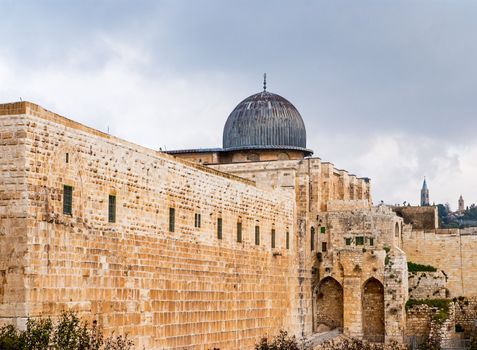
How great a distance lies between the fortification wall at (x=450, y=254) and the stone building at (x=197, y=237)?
3.11 ft

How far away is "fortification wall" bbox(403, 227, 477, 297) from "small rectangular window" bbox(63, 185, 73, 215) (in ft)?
73.4

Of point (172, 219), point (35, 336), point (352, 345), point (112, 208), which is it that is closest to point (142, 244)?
point (112, 208)

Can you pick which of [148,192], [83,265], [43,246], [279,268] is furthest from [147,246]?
[279,268]

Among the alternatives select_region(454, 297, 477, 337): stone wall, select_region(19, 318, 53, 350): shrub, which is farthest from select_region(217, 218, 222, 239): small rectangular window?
select_region(454, 297, 477, 337): stone wall

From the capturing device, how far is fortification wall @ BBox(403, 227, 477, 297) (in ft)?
120

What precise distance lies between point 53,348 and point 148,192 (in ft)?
18.6

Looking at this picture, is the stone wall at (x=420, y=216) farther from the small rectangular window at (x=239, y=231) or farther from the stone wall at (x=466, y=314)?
the small rectangular window at (x=239, y=231)

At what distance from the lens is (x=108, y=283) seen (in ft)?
63.0

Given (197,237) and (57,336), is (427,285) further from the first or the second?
(57,336)

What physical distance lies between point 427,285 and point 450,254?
2.96m

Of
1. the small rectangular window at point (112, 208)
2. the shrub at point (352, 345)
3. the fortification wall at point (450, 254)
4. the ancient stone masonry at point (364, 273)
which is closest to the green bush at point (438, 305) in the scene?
the ancient stone masonry at point (364, 273)

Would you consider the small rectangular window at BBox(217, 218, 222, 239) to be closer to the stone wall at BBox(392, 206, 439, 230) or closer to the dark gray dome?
the dark gray dome

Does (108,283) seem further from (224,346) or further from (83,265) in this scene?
(224,346)

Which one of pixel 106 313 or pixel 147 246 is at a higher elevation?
pixel 147 246
